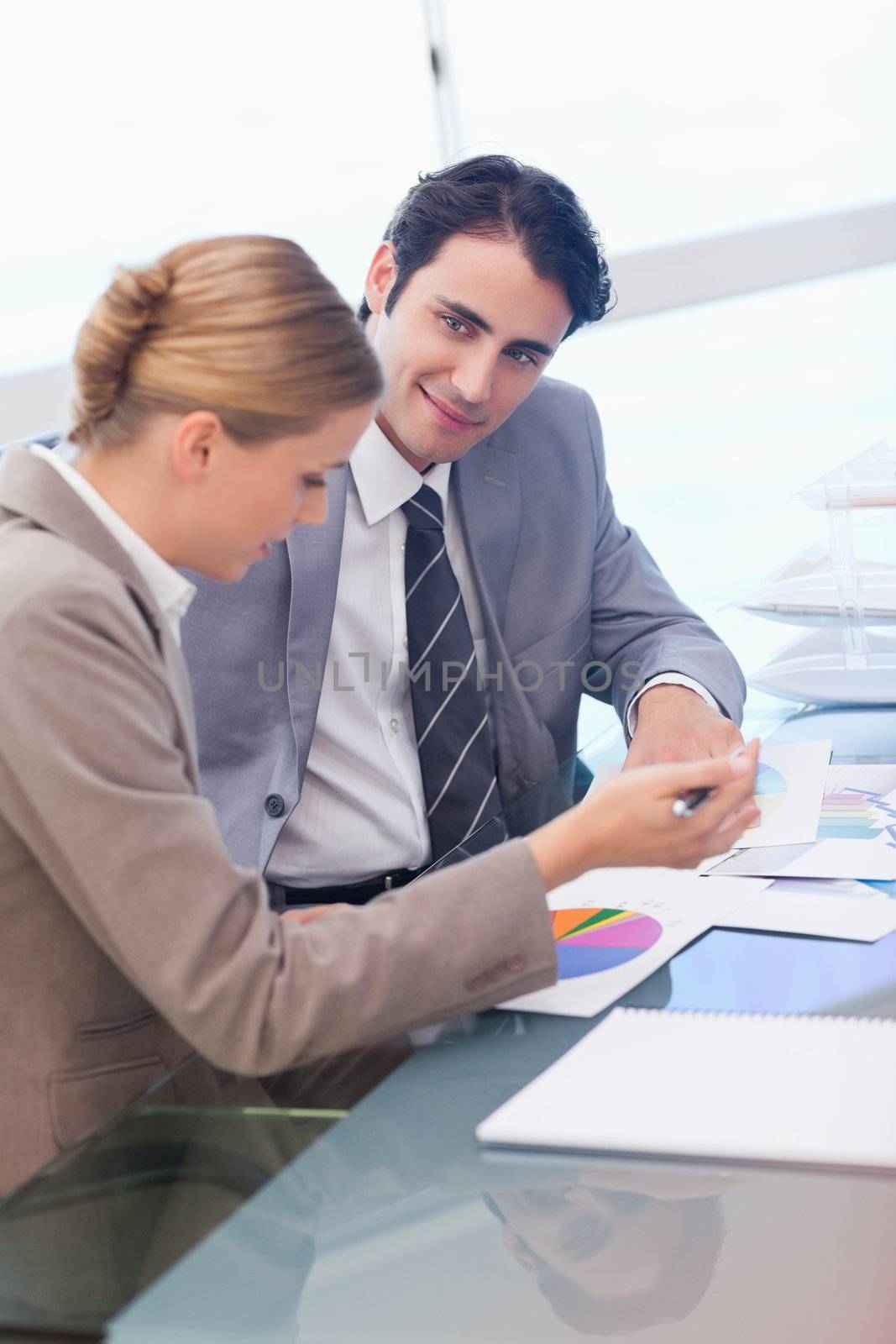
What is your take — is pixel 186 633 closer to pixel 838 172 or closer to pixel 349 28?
pixel 349 28

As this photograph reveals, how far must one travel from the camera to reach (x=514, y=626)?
1901 mm

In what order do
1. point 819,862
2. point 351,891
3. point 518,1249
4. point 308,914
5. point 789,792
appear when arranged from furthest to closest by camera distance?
point 351,891
point 789,792
point 819,862
point 308,914
point 518,1249

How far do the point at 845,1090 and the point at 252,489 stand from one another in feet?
1.86

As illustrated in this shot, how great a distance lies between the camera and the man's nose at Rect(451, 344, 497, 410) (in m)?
1.74

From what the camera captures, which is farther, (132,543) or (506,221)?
(506,221)

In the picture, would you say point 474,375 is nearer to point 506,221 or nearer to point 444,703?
point 506,221

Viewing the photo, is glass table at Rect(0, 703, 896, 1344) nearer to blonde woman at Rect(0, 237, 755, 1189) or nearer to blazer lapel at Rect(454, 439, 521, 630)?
blonde woman at Rect(0, 237, 755, 1189)

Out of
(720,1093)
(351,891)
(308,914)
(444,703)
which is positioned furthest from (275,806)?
(720,1093)

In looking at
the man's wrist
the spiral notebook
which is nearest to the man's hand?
the man's wrist

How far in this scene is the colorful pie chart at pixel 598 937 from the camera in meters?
1.17

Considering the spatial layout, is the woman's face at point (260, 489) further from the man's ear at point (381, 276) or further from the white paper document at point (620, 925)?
the man's ear at point (381, 276)

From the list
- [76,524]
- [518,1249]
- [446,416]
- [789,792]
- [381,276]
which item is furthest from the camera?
[381,276]

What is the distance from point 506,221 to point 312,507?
79cm

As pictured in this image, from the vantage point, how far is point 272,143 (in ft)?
15.4
